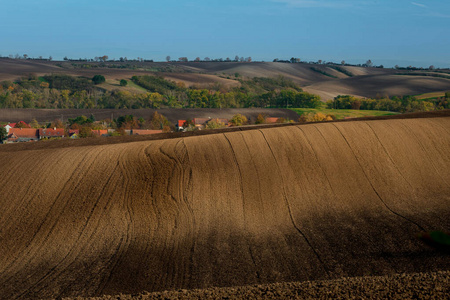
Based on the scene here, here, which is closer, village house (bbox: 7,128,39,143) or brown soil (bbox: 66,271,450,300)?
brown soil (bbox: 66,271,450,300)

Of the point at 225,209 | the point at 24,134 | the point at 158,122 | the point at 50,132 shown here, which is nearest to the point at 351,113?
the point at 158,122

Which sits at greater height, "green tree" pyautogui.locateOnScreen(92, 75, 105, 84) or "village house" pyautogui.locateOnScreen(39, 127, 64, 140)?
"green tree" pyautogui.locateOnScreen(92, 75, 105, 84)

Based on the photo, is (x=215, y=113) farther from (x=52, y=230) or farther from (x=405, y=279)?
(x=405, y=279)

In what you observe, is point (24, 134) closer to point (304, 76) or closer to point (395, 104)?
point (395, 104)

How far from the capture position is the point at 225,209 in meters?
21.9

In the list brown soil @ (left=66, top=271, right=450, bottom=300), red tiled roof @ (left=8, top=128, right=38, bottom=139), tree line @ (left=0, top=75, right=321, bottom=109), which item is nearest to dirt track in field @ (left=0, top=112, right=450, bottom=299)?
brown soil @ (left=66, top=271, right=450, bottom=300)

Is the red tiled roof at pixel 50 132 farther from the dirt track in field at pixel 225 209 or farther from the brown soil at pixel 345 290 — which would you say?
the brown soil at pixel 345 290

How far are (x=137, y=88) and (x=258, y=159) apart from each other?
108 meters

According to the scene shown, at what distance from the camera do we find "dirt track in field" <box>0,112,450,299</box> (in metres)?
16.7

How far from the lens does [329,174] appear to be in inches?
1006

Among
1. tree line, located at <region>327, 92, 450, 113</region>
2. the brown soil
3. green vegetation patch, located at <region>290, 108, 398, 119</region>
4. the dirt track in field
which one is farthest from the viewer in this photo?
tree line, located at <region>327, 92, 450, 113</region>

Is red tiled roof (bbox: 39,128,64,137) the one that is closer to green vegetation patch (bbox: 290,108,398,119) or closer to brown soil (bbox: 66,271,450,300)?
green vegetation patch (bbox: 290,108,398,119)

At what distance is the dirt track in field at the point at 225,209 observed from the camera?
658 inches

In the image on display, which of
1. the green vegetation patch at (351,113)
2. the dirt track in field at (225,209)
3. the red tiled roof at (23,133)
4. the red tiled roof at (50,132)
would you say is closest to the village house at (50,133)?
the red tiled roof at (50,132)
